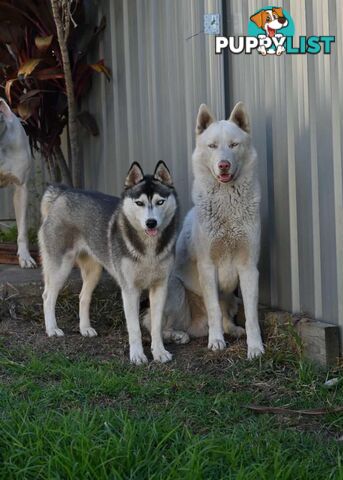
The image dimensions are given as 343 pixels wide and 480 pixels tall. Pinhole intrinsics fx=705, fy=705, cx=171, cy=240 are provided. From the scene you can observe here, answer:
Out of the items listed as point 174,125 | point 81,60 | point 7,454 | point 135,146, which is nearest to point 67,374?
point 7,454

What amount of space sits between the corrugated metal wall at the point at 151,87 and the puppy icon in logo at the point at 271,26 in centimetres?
57

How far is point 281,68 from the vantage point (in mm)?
4547

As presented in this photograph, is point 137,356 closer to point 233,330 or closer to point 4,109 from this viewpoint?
point 233,330

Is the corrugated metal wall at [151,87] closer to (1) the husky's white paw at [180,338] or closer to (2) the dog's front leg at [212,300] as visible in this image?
(2) the dog's front leg at [212,300]

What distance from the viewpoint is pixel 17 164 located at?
627cm

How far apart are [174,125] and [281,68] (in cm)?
155

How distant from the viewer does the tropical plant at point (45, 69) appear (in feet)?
23.8

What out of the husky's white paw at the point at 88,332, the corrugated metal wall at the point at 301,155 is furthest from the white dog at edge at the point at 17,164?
the corrugated metal wall at the point at 301,155

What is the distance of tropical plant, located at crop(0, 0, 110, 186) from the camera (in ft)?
23.8

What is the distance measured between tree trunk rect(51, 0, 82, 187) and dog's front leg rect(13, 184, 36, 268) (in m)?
0.99

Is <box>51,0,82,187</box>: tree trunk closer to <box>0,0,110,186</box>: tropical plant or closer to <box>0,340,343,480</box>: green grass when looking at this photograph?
<box>0,0,110,186</box>: tropical plant

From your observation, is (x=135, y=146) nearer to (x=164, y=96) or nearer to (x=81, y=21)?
(x=164, y=96)

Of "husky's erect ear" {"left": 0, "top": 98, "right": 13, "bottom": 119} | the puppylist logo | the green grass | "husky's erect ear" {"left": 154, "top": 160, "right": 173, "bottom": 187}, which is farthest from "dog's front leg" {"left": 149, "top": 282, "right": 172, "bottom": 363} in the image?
"husky's erect ear" {"left": 0, "top": 98, "right": 13, "bottom": 119}

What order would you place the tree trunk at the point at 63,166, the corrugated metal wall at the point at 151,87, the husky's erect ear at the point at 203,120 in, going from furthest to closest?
the tree trunk at the point at 63,166 < the corrugated metal wall at the point at 151,87 < the husky's erect ear at the point at 203,120
